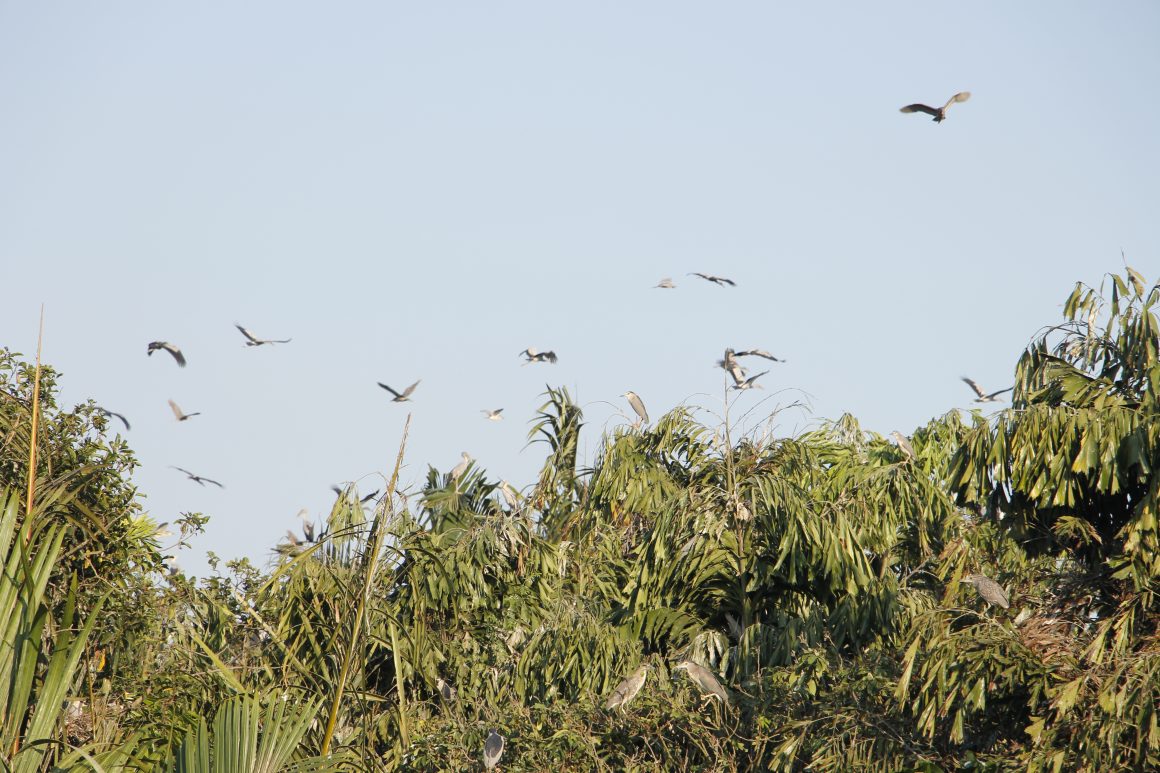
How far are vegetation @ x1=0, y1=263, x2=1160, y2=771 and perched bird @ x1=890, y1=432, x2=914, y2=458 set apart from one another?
48 cm

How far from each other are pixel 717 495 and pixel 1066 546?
320 cm

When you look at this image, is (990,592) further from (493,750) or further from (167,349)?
(167,349)

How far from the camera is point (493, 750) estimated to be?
8.65m

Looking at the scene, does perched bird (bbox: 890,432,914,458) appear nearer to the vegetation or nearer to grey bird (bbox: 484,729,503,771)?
the vegetation

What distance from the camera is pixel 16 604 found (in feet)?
14.1

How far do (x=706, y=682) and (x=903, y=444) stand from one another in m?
5.40

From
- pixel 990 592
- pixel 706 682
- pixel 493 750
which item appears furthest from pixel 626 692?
pixel 990 592

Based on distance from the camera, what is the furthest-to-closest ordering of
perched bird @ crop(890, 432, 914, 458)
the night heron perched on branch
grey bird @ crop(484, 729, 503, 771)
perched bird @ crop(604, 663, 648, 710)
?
1. perched bird @ crop(890, 432, 914, 458)
2. perched bird @ crop(604, 663, 648, 710)
3. grey bird @ crop(484, 729, 503, 771)
4. the night heron perched on branch

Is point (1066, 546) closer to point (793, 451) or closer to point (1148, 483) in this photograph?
point (1148, 483)

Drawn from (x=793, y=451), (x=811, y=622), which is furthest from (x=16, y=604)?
(x=793, y=451)

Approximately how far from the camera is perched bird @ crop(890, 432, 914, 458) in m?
13.0

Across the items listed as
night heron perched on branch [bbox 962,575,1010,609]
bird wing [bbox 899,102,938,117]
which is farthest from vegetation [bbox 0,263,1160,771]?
bird wing [bbox 899,102,938,117]

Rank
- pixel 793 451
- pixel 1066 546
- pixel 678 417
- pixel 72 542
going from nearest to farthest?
pixel 72 542
pixel 1066 546
pixel 793 451
pixel 678 417

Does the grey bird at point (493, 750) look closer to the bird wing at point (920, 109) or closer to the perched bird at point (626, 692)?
the perched bird at point (626, 692)
